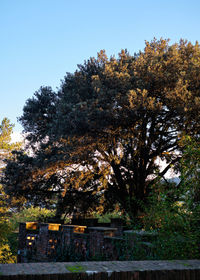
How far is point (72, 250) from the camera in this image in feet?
39.2

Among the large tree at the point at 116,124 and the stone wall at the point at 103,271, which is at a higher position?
the large tree at the point at 116,124

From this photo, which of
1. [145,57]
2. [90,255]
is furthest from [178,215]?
[145,57]

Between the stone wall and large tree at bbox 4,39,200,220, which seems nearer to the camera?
the stone wall

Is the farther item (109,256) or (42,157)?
(42,157)

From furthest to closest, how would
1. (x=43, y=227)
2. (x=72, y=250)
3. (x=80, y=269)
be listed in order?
(x=43, y=227)
(x=72, y=250)
(x=80, y=269)

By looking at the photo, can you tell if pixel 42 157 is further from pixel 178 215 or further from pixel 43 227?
pixel 178 215

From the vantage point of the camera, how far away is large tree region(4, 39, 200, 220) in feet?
54.5

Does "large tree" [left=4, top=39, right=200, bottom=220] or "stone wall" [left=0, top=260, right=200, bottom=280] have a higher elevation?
"large tree" [left=4, top=39, right=200, bottom=220]

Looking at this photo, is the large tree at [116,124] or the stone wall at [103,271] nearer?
the stone wall at [103,271]

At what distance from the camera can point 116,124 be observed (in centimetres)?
1711

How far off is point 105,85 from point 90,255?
34.7 ft

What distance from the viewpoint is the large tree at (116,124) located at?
54.5 ft

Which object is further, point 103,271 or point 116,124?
point 116,124

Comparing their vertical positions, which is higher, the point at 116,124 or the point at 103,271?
the point at 116,124
